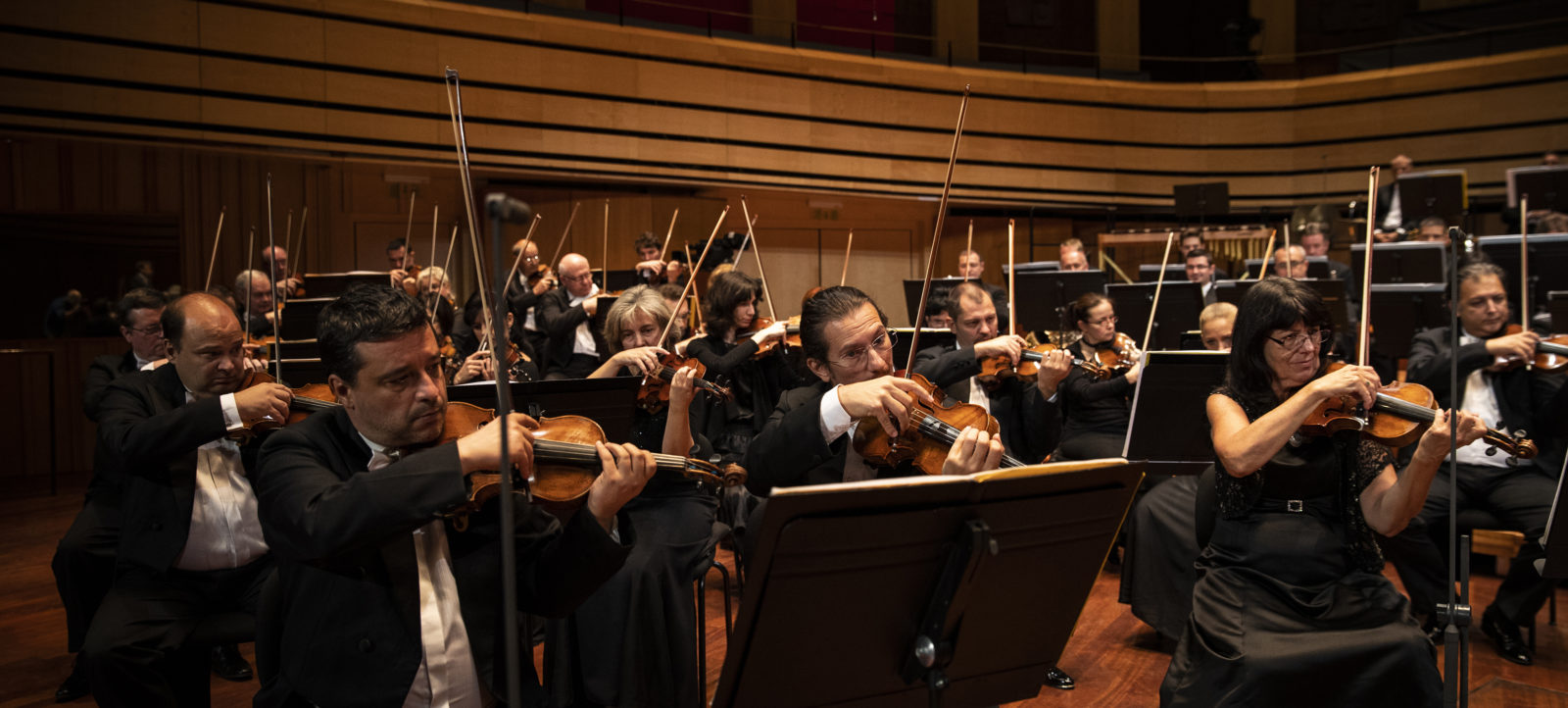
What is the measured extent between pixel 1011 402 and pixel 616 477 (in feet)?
8.65

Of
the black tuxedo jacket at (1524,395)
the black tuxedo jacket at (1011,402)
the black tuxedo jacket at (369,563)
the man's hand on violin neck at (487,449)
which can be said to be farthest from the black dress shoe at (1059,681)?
the man's hand on violin neck at (487,449)

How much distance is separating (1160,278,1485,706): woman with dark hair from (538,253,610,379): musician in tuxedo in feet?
12.4

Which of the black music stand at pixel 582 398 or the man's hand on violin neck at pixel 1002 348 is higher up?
the man's hand on violin neck at pixel 1002 348

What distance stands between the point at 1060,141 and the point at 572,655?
10.5 metres

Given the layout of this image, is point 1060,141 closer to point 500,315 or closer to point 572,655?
point 572,655

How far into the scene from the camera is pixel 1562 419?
3.72 meters

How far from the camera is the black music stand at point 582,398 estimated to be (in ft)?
9.14

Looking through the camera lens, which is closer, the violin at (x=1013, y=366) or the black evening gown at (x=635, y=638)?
the black evening gown at (x=635, y=638)

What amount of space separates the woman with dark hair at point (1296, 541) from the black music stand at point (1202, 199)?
8.54 metres

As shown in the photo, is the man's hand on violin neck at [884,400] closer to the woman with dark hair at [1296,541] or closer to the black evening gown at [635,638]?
the woman with dark hair at [1296,541]

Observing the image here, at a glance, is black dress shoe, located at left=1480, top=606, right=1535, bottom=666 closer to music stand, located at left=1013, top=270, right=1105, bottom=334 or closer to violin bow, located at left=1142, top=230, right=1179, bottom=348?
violin bow, located at left=1142, top=230, right=1179, bottom=348

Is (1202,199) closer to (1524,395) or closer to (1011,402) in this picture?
(1524,395)

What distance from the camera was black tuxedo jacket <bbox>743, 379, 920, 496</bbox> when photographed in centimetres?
224

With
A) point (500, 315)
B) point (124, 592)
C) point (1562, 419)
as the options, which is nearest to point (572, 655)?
point (124, 592)
